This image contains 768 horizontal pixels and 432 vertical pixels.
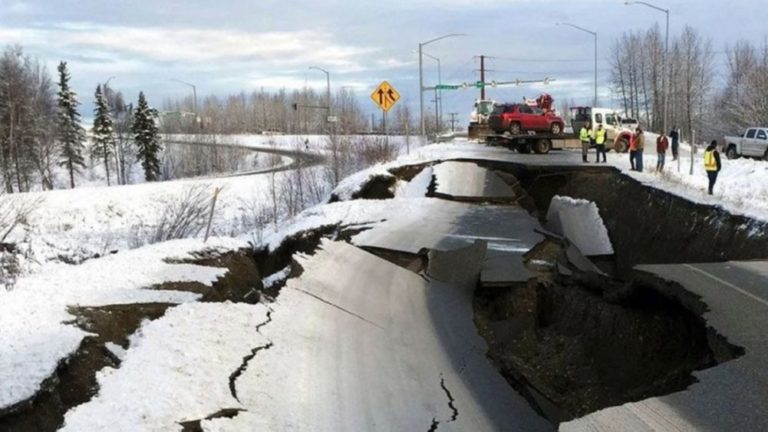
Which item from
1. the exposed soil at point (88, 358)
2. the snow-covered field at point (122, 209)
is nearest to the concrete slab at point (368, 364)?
the exposed soil at point (88, 358)

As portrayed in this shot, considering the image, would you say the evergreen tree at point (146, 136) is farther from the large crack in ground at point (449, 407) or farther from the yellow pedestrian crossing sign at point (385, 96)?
the large crack in ground at point (449, 407)

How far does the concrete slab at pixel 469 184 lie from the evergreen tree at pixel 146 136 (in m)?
59.1

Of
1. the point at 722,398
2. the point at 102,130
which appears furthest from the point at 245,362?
the point at 102,130

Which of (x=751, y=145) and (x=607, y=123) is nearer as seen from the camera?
(x=751, y=145)

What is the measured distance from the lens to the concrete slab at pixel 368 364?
6145mm

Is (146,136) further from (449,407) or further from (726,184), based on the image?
(449,407)

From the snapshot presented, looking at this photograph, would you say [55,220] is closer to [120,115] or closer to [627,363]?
[627,363]

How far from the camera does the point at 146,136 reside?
75.8m

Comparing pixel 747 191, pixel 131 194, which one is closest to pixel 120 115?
pixel 131 194

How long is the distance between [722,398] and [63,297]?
673 centimetres

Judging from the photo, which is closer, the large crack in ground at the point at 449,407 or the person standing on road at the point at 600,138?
the large crack in ground at the point at 449,407

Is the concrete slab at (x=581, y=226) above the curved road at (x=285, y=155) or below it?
below

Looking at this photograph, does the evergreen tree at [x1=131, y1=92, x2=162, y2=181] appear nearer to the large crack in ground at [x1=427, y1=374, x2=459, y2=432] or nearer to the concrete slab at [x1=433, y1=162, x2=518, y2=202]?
the concrete slab at [x1=433, y1=162, x2=518, y2=202]

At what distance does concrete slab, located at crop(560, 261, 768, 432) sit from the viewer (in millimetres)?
4711
